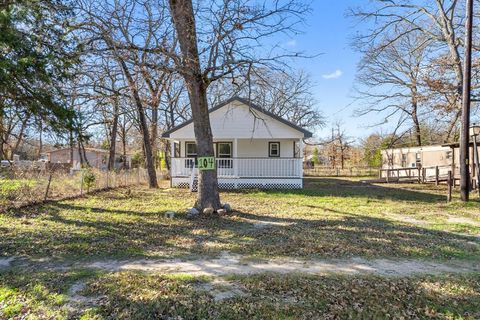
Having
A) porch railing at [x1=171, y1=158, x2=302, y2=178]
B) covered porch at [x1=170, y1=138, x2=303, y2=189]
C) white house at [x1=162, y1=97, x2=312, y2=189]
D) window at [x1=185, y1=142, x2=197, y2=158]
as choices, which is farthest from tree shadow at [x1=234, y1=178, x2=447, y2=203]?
window at [x1=185, y1=142, x2=197, y2=158]

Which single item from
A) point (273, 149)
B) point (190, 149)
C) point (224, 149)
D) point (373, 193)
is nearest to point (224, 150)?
point (224, 149)

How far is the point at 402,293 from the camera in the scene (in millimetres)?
3996

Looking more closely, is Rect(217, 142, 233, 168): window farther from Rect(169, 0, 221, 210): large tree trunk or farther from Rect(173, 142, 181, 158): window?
Rect(169, 0, 221, 210): large tree trunk

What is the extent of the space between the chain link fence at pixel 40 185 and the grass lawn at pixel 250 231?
0.74m

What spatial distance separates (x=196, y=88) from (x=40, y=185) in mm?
7271

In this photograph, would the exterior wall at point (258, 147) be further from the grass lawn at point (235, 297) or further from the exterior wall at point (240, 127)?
the grass lawn at point (235, 297)

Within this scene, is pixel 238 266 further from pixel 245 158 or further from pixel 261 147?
pixel 261 147

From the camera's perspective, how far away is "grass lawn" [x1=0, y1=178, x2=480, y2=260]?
5766 millimetres

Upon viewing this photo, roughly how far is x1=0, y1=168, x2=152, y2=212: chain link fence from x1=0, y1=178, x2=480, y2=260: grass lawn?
743 millimetres

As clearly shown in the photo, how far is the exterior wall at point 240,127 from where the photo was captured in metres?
17.2

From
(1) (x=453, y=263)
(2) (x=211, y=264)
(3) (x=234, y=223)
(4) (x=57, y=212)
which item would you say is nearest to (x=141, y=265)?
(2) (x=211, y=264)

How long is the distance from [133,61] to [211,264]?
18.0ft

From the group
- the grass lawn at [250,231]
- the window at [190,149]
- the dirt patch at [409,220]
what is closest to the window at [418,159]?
the grass lawn at [250,231]

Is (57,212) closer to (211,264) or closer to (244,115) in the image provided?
(211,264)
